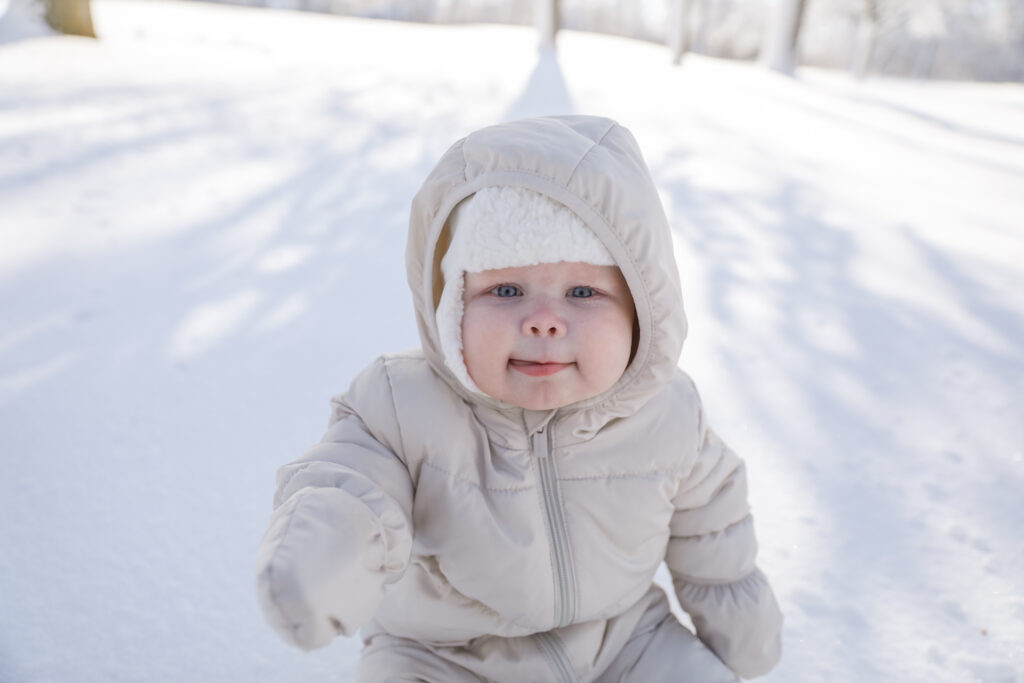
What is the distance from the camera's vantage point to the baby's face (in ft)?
2.73

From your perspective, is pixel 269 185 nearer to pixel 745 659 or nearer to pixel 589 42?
pixel 745 659

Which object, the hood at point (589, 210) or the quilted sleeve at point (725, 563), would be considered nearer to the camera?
the hood at point (589, 210)

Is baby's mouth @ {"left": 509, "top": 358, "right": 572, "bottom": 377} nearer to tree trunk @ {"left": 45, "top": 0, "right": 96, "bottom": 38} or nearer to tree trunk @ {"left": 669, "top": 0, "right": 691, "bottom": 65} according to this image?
tree trunk @ {"left": 45, "top": 0, "right": 96, "bottom": 38}

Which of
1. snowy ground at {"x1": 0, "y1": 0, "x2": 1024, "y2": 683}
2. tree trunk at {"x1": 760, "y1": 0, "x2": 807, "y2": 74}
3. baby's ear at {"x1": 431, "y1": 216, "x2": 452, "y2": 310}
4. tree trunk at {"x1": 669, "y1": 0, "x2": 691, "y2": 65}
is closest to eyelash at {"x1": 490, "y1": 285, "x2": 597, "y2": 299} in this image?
baby's ear at {"x1": 431, "y1": 216, "x2": 452, "y2": 310}

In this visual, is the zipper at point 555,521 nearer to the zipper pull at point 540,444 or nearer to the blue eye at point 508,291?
the zipper pull at point 540,444

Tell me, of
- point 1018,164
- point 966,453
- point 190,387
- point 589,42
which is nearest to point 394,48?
point 589,42

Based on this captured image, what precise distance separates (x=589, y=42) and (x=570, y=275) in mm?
8112

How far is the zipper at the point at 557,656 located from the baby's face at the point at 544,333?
0.34 meters

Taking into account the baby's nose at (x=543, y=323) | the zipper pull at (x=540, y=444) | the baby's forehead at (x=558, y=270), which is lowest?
the zipper pull at (x=540, y=444)

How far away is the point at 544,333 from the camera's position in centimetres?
82

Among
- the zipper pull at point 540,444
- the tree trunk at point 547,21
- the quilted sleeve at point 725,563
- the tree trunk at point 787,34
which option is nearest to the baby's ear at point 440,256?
the zipper pull at point 540,444

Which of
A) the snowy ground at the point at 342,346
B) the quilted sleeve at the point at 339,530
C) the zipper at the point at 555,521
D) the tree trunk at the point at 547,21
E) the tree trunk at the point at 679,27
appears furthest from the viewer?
the tree trunk at the point at 679,27

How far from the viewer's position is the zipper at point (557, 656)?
3.17ft

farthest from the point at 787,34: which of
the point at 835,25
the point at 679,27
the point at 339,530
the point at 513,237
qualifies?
the point at 835,25
